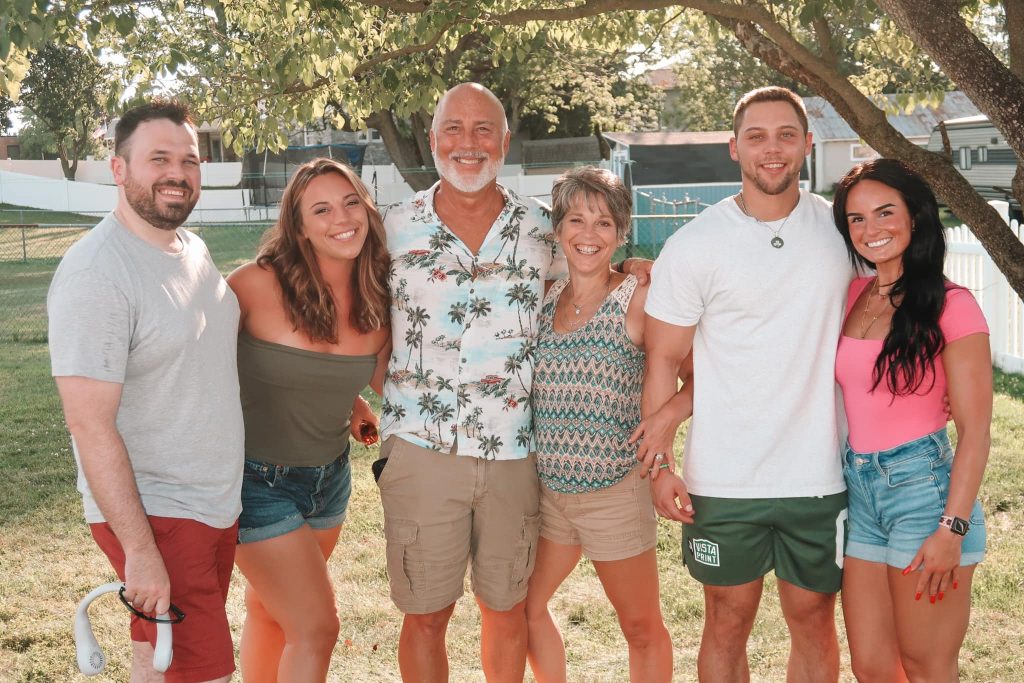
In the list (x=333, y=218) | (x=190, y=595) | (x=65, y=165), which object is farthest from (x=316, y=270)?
(x=65, y=165)

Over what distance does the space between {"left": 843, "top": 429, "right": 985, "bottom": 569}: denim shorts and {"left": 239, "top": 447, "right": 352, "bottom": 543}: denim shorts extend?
1.85 meters

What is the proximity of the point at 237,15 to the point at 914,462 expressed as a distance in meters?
4.65

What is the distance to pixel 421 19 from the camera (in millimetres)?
4488

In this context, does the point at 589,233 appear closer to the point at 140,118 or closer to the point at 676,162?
the point at 140,118

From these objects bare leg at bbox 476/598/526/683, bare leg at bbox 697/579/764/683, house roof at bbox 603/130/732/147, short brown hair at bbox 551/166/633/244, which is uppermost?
house roof at bbox 603/130/732/147

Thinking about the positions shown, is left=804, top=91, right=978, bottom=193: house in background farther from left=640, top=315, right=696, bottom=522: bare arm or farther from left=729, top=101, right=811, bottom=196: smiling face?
left=640, top=315, right=696, bottom=522: bare arm

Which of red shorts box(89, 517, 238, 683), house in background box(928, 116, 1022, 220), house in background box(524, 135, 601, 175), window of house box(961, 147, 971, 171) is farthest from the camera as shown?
house in background box(524, 135, 601, 175)

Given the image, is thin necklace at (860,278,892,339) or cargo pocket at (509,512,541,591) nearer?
thin necklace at (860,278,892,339)

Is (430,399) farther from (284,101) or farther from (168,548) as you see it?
(284,101)

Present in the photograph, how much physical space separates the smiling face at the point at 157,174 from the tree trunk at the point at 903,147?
2.51 meters

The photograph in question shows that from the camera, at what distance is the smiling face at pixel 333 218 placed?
3465 millimetres

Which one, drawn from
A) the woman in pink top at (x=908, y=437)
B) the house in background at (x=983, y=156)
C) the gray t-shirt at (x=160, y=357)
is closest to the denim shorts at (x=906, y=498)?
the woman in pink top at (x=908, y=437)

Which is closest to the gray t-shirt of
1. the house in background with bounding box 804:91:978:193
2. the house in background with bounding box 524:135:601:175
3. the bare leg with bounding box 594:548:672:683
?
the bare leg with bounding box 594:548:672:683

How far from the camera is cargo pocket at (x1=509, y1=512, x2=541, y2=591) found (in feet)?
11.9
